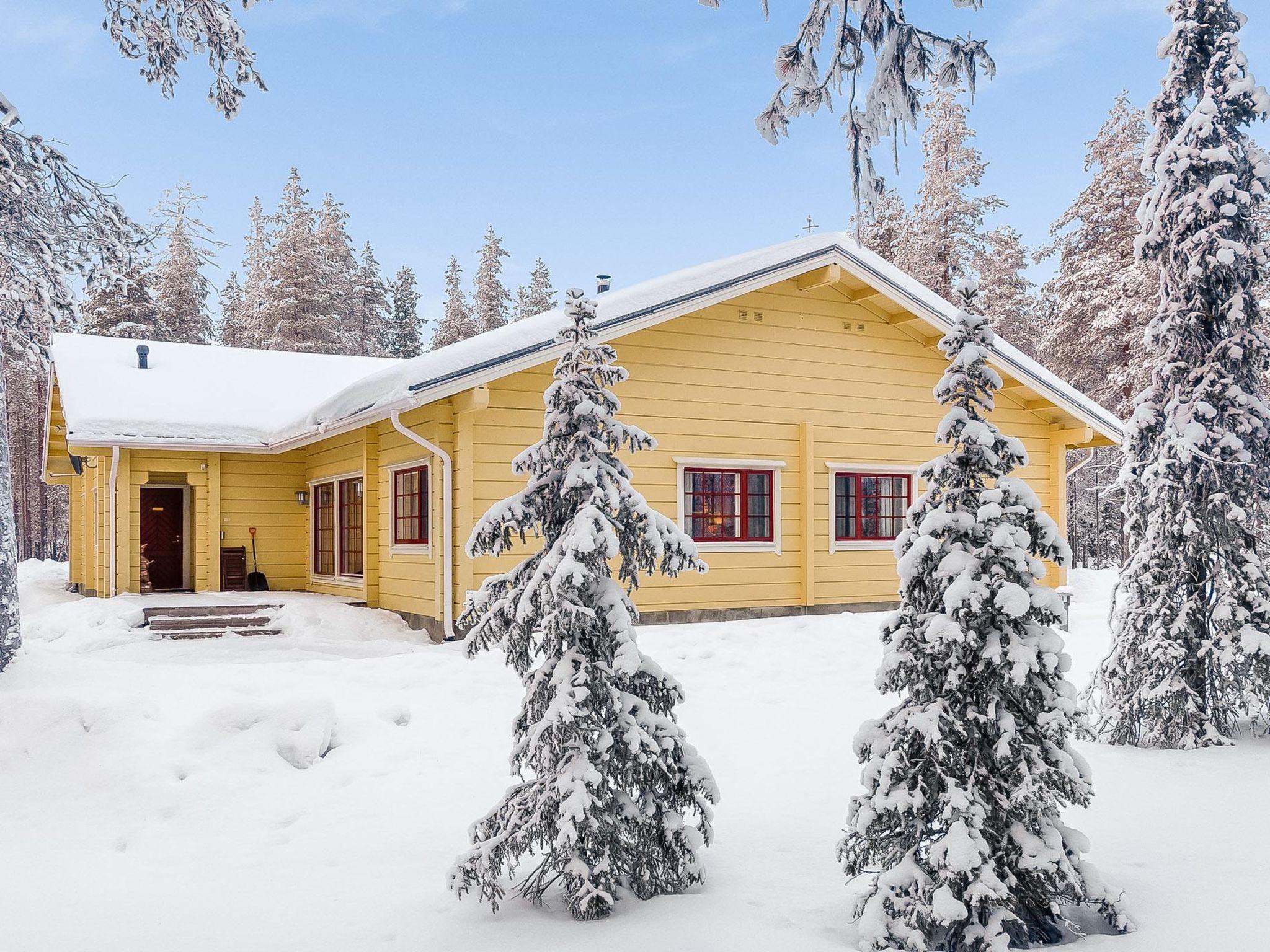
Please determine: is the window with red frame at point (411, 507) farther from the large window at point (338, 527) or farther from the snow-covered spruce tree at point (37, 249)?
the snow-covered spruce tree at point (37, 249)

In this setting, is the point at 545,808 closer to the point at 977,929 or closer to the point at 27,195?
the point at 977,929

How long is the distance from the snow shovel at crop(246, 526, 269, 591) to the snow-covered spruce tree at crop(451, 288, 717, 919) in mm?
13946

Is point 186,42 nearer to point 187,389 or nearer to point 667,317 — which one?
point 667,317

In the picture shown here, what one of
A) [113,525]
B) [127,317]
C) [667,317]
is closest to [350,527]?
[113,525]

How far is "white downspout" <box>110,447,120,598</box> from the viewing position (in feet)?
50.2

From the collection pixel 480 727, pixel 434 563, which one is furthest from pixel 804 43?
pixel 434 563

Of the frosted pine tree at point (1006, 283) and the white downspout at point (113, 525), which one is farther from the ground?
the frosted pine tree at point (1006, 283)

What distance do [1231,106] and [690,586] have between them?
7.98 metres

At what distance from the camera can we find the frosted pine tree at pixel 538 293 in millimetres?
44812

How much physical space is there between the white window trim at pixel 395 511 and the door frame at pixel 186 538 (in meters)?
6.63

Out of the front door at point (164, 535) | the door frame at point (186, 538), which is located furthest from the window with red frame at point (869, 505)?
the front door at point (164, 535)

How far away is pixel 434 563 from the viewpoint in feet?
39.8

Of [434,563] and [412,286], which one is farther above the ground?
[412,286]

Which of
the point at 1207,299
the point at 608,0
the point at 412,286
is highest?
the point at 412,286
